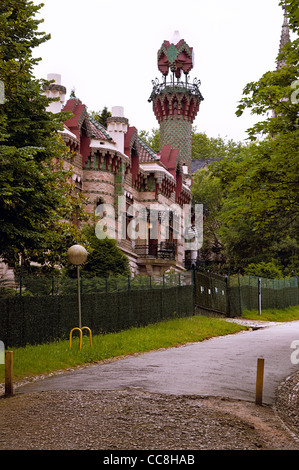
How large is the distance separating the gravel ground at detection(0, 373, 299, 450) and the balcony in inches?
1128

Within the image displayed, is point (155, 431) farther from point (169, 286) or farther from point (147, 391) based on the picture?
point (169, 286)

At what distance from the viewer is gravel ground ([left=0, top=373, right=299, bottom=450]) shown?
29.1ft

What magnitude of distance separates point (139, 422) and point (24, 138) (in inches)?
410

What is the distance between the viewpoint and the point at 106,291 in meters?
23.8

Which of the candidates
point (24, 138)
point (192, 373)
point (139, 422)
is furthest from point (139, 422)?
point (24, 138)

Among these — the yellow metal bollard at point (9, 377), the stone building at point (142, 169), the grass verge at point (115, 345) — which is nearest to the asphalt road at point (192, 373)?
the yellow metal bollard at point (9, 377)

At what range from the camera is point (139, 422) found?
998 cm

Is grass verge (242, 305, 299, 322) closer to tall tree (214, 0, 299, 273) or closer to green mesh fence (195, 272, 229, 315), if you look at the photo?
green mesh fence (195, 272, 229, 315)

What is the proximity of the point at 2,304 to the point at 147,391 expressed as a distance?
7.47 metres

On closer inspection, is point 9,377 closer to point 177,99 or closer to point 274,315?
point 274,315

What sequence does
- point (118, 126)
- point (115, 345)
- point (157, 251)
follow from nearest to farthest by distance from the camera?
point (115, 345)
point (118, 126)
point (157, 251)

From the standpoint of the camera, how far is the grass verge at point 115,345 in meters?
16.6

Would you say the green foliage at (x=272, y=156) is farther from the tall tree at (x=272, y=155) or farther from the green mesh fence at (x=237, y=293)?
the green mesh fence at (x=237, y=293)
